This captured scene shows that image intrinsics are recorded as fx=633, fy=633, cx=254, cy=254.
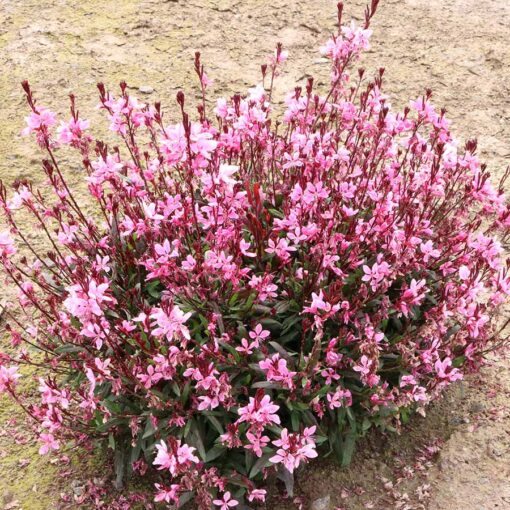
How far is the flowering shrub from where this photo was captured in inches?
109

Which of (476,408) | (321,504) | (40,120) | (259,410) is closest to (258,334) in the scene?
(259,410)

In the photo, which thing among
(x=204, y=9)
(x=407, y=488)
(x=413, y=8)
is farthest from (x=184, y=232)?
(x=413, y=8)

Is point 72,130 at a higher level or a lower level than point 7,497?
higher

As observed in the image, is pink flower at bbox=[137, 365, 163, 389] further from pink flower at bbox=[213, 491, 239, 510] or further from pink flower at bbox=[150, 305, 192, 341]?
pink flower at bbox=[213, 491, 239, 510]

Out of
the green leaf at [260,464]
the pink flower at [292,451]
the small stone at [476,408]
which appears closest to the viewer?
the pink flower at [292,451]

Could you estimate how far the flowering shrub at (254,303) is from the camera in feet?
9.06

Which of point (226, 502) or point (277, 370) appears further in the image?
point (226, 502)

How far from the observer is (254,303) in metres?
3.02

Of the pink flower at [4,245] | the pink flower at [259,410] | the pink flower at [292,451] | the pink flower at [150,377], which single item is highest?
the pink flower at [4,245]

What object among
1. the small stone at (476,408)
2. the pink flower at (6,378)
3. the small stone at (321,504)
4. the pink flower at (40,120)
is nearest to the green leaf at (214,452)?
the small stone at (321,504)

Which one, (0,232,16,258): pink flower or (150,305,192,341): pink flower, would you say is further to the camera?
(0,232,16,258): pink flower

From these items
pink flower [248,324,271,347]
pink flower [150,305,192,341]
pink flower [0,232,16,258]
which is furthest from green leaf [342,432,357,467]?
pink flower [0,232,16,258]

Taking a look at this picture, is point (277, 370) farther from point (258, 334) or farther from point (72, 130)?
point (72, 130)

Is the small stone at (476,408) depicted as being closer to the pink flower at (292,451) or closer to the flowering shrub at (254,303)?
the flowering shrub at (254,303)
